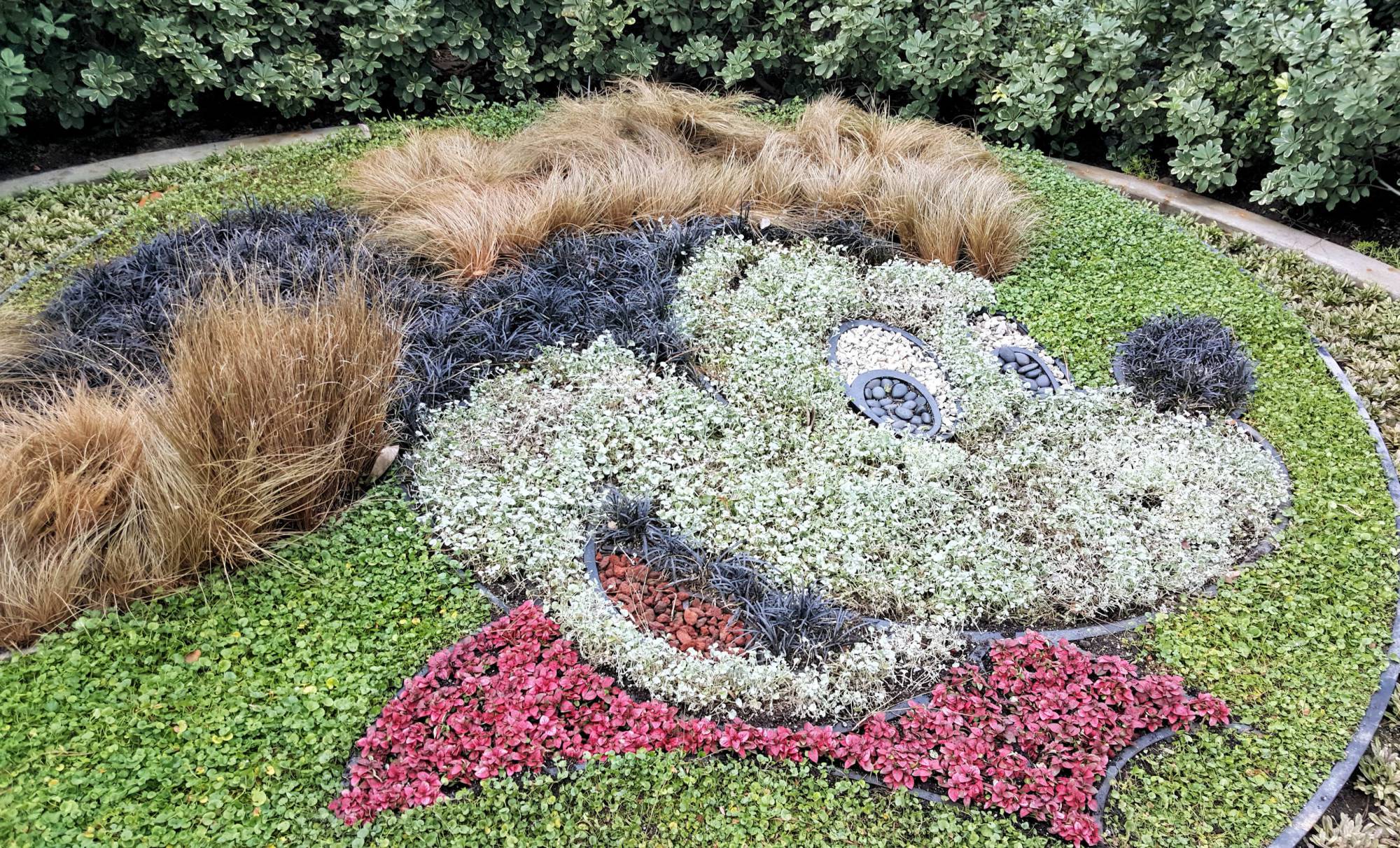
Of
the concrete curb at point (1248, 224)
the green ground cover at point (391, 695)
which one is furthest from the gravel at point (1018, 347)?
the concrete curb at point (1248, 224)

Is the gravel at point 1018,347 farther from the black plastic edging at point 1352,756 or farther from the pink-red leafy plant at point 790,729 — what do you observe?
the pink-red leafy plant at point 790,729

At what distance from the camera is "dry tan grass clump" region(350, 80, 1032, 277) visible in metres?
5.44

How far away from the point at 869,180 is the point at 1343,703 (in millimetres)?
4024

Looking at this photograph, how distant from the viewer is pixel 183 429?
A: 355 cm

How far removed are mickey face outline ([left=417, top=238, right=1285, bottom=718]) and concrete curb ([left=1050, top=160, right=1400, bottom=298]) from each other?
2.06 m

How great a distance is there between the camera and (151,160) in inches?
253

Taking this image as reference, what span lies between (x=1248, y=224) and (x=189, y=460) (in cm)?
653

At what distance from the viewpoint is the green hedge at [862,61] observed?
5836 mm

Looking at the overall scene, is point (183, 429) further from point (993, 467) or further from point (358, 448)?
point (993, 467)

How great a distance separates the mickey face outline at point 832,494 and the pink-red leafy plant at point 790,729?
0.16 metres

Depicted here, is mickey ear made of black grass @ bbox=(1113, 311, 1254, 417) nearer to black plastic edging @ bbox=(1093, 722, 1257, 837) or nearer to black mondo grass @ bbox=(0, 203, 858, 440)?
black plastic edging @ bbox=(1093, 722, 1257, 837)

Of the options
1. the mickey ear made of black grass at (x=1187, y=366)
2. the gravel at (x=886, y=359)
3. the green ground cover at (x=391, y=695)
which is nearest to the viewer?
the green ground cover at (x=391, y=695)

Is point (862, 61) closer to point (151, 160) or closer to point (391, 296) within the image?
point (391, 296)

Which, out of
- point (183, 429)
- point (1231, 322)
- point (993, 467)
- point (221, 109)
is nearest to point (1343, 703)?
point (993, 467)
